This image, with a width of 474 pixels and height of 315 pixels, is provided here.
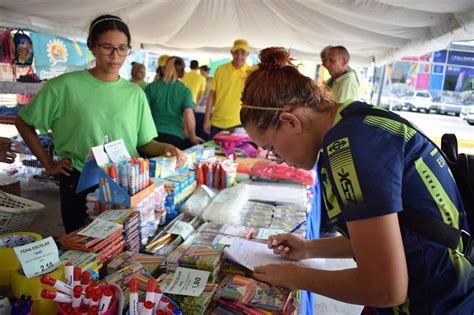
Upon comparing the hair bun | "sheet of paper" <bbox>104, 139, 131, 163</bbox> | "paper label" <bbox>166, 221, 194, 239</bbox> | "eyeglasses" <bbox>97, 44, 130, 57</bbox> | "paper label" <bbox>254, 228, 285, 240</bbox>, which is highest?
"eyeglasses" <bbox>97, 44, 130, 57</bbox>

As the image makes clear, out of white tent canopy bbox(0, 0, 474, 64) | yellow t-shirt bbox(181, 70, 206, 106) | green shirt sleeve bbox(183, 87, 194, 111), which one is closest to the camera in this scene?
white tent canopy bbox(0, 0, 474, 64)

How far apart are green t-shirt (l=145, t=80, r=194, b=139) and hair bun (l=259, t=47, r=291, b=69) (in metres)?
2.76

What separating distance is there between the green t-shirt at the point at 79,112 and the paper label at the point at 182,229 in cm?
60

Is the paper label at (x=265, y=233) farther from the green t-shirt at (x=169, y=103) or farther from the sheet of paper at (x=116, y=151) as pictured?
the green t-shirt at (x=169, y=103)

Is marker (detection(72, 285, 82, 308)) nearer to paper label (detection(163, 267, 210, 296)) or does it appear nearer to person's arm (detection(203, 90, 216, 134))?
paper label (detection(163, 267, 210, 296))

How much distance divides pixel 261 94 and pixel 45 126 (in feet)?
4.22

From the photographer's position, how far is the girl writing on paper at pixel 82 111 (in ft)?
5.65

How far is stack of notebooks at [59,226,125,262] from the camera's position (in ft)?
3.81

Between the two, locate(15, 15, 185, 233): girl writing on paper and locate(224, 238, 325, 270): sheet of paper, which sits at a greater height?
locate(15, 15, 185, 233): girl writing on paper

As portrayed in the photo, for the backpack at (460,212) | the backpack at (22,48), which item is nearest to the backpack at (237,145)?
the backpack at (460,212)

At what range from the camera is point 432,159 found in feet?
2.87

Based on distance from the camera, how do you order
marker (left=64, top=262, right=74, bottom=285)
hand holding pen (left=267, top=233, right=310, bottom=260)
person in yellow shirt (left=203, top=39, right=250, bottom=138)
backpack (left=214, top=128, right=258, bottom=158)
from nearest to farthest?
marker (left=64, top=262, right=74, bottom=285) → hand holding pen (left=267, top=233, right=310, bottom=260) → backpack (left=214, top=128, right=258, bottom=158) → person in yellow shirt (left=203, top=39, right=250, bottom=138)

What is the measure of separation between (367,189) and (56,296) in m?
0.71

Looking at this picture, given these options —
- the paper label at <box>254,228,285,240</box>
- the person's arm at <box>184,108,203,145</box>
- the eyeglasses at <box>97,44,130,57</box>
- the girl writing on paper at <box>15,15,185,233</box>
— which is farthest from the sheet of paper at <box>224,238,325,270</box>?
the person's arm at <box>184,108,203,145</box>
